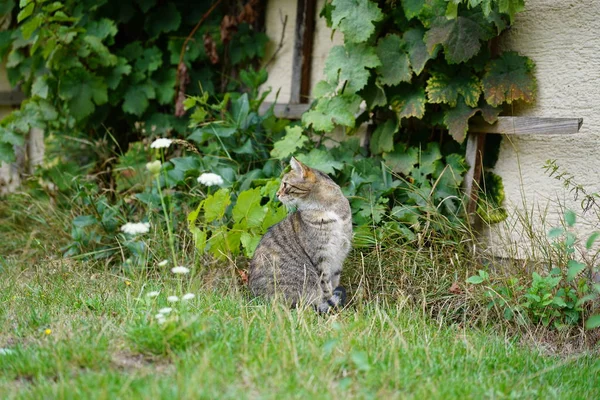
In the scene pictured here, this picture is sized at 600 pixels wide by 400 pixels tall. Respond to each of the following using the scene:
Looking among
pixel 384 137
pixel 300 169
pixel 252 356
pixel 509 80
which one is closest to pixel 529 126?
pixel 509 80

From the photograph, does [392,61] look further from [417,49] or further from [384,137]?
[384,137]

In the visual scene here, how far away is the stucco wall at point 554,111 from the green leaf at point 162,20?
9.92ft

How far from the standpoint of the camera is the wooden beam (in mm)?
5801

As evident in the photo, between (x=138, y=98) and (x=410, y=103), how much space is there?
2.64m

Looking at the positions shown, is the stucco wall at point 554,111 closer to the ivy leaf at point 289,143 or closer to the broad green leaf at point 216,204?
the ivy leaf at point 289,143

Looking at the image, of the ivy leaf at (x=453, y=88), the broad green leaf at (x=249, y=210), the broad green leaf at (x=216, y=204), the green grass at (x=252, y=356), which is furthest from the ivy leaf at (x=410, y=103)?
the green grass at (x=252, y=356)

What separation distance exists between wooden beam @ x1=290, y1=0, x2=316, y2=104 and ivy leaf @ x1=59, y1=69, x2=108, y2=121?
164cm

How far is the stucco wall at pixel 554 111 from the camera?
4.24m

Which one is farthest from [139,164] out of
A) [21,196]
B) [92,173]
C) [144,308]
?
[144,308]

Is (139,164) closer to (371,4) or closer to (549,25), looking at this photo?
(371,4)

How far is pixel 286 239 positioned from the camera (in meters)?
4.10

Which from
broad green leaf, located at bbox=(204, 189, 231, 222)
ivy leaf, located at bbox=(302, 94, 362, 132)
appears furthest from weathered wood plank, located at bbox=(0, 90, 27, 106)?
broad green leaf, located at bbox=(204, 189, 231, 222)

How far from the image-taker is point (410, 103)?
15.3 feet

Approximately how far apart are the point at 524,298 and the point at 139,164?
3.49m
